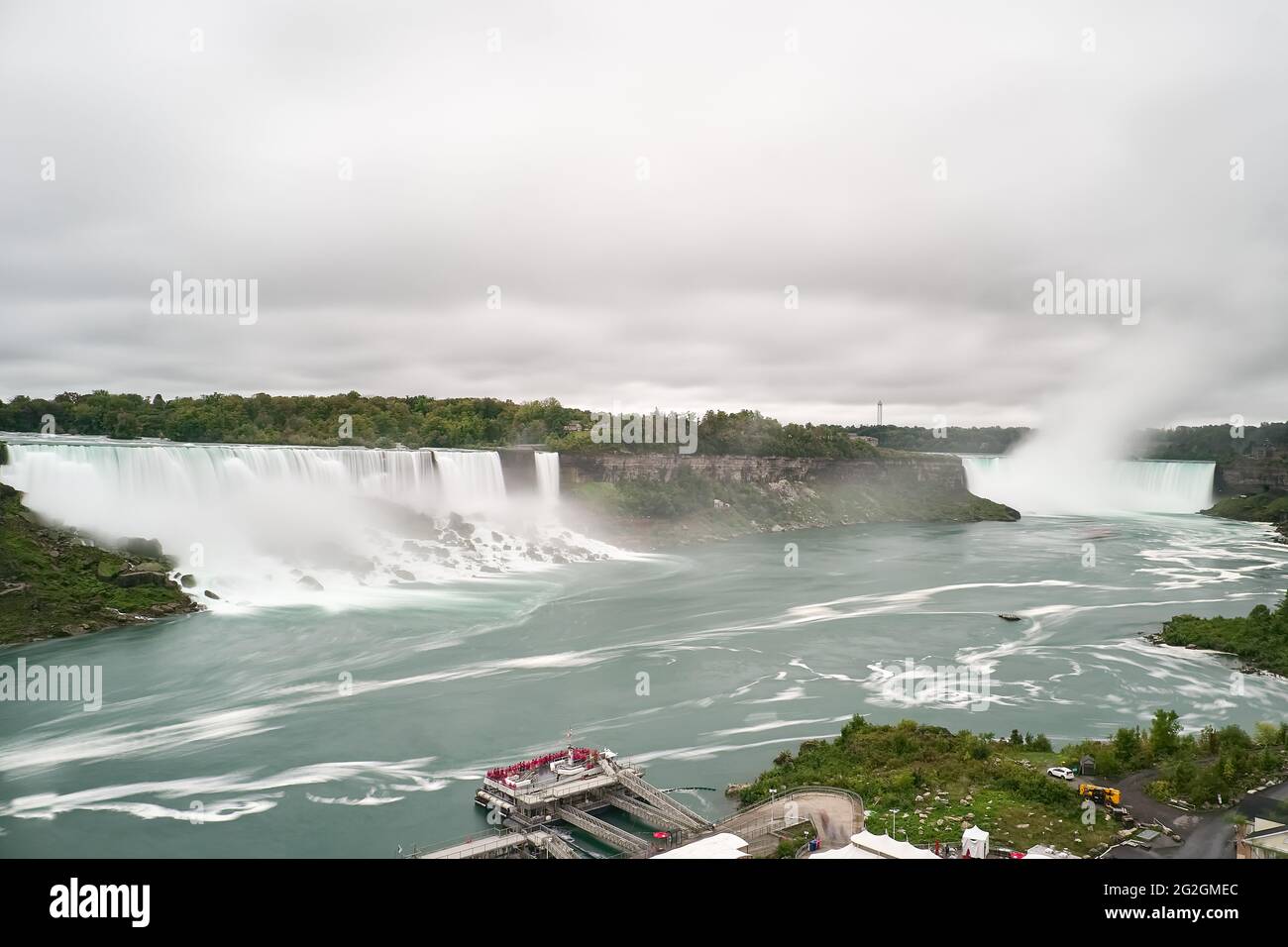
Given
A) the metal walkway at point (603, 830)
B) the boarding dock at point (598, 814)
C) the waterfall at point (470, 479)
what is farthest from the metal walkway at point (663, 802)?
the waterfall at point (470, 479)

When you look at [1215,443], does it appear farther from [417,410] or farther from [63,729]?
[63,729]

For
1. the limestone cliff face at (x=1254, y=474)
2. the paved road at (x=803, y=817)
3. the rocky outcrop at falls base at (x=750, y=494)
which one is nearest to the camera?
the paved road at (x=803, y=817)

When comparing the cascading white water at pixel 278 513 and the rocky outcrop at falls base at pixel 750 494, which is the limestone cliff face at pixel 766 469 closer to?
the rocky outcrop at falls base at pixel 750 494

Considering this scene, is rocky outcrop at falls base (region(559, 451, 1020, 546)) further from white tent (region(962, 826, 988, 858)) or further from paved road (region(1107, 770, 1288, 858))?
white tent (region(962, 826, 988, 858))

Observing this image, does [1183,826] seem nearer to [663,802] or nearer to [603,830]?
[663,802]

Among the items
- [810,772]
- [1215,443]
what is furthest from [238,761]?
[1215,443]

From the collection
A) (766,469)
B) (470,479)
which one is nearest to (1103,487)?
(766,469)
